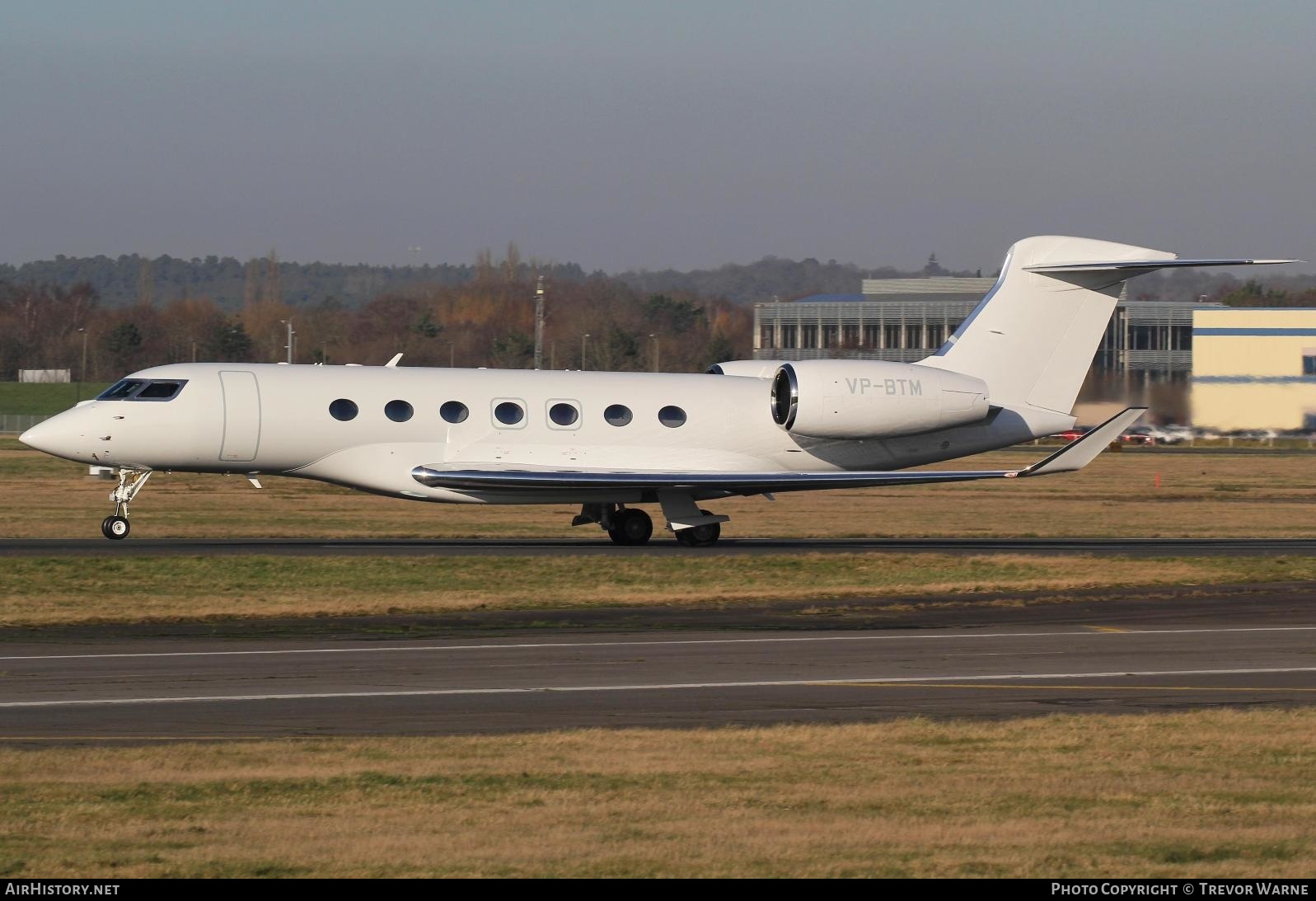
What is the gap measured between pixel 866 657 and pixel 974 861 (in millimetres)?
8384

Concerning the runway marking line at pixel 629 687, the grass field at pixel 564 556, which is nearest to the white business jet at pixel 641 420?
the grass field at pixel 564 556

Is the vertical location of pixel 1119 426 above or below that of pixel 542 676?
above

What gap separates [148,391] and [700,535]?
9558mm

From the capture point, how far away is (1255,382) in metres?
44.2

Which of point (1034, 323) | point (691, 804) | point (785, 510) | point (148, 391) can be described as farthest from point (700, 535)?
point (691, 804)

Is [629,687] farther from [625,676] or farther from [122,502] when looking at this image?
[122,502]

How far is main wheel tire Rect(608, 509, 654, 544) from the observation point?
94.3 ft

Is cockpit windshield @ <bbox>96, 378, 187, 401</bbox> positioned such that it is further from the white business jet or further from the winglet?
the winglet

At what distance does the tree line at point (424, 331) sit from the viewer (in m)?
96.5

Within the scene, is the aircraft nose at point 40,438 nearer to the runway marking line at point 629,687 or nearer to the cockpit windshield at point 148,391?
the cockpit windshield at point 148,391

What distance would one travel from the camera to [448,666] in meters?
15.5

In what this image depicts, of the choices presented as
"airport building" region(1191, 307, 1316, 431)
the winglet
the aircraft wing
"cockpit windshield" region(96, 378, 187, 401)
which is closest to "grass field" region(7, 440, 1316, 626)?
the aircraft wing

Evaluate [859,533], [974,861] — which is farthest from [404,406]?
[974,861]
